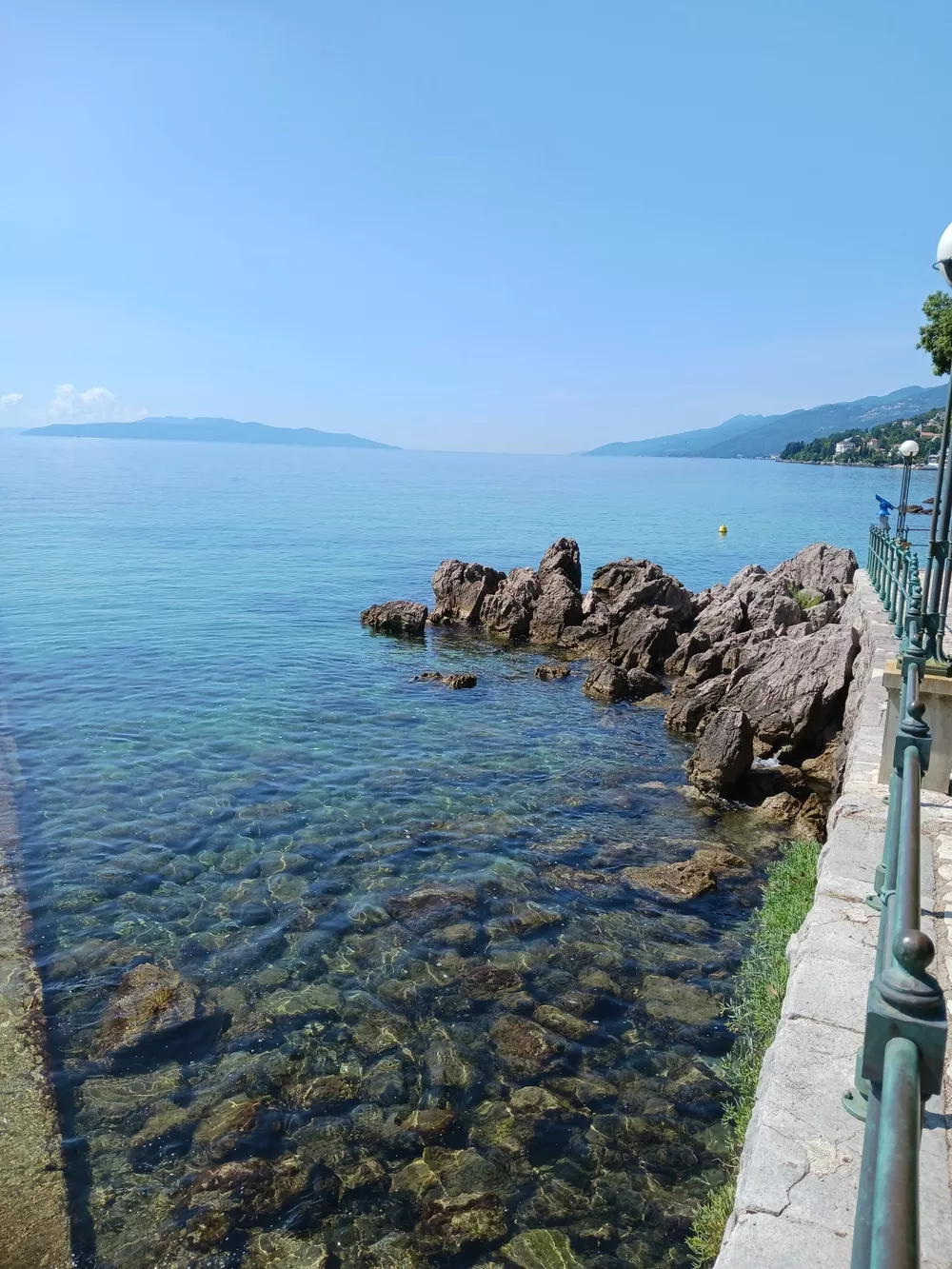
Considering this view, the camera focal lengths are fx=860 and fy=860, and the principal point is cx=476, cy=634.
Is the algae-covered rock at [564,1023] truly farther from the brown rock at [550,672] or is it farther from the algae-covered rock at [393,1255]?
the brown rock at [550,672]

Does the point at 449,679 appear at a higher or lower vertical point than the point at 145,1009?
higher

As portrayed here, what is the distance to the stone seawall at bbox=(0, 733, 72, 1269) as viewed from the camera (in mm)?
7145

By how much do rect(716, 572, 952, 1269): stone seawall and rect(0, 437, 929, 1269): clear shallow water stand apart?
98.0 inches

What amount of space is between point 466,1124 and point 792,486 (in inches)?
6912

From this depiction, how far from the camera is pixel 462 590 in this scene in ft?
118

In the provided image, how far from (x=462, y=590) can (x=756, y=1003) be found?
27.0m

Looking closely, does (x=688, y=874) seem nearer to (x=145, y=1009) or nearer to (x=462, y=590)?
(x=145, y=1009)

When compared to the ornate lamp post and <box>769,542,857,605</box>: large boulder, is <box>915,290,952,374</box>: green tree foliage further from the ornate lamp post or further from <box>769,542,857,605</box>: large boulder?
the ornate lamp post

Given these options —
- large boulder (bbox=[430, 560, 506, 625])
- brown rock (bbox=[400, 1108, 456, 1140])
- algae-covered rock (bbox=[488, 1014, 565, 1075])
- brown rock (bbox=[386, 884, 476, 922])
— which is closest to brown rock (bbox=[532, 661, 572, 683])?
large boulder (bbox=[430, 560, 506, 625])

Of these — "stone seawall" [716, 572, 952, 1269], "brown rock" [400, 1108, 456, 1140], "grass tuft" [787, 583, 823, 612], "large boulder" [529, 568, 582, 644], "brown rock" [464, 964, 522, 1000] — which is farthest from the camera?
"grass tuft" [787, 583, 823, 612]

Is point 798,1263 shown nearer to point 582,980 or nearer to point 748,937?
Answer: point 582,980

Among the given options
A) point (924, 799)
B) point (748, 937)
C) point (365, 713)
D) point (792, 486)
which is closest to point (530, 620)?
point (365, 713)

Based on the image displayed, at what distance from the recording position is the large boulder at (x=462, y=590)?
3519 cm

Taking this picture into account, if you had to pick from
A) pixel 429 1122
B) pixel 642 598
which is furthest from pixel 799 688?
pixel 429 1122
